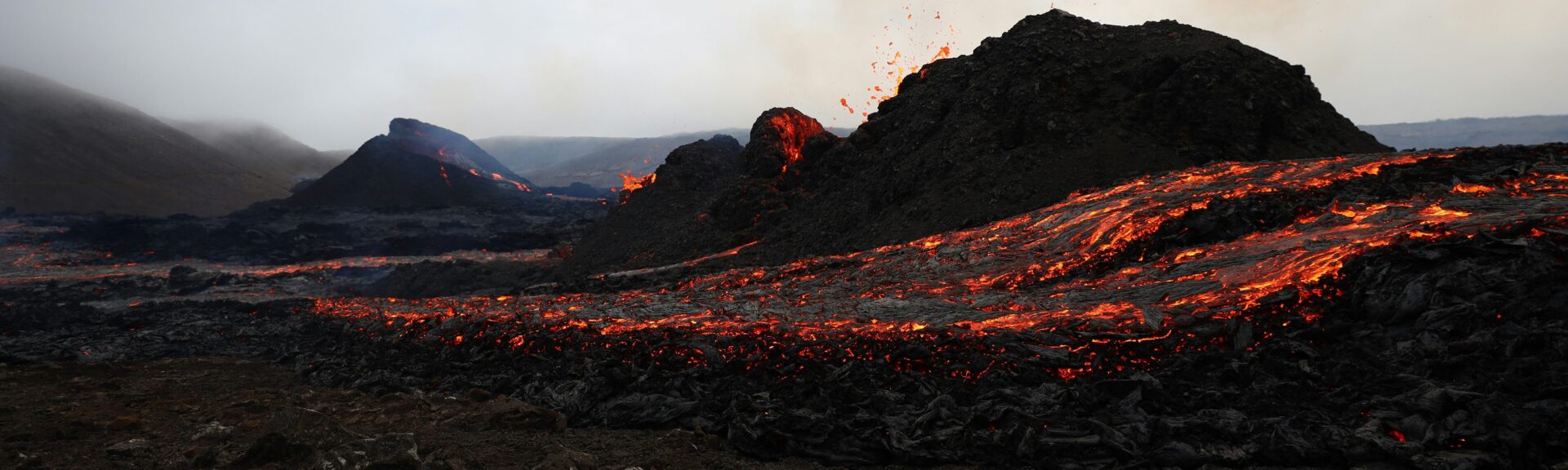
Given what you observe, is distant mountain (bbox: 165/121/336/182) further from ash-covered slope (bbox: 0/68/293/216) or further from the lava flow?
the lava flow

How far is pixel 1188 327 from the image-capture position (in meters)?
7.74

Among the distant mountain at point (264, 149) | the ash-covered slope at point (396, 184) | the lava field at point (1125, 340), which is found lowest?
the lava field at point (1125, 340)

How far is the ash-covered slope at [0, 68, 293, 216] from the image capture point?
54.3 metres

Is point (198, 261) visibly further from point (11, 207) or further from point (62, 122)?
point (62, 122)

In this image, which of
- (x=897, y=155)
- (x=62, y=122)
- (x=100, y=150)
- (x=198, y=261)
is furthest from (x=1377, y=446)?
(x=62, y=122)

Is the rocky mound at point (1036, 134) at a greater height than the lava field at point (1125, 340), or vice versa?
the rocky mound at point (1036, 134)

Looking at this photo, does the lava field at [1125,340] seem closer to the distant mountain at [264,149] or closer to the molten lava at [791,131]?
the molten lava at [791,131]

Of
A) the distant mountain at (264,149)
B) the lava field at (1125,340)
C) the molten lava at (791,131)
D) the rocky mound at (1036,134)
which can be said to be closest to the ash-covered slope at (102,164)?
the distant mountain at (264,149)

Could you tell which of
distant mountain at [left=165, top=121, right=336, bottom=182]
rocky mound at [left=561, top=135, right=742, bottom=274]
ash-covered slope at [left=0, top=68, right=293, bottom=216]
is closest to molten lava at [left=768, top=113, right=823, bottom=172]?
rocky mound at [left=561, top=135, right=742, bottom=274]

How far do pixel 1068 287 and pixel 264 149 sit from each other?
124855 millimetres

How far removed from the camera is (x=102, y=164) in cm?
6350

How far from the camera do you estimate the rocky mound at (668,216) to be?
2245cm

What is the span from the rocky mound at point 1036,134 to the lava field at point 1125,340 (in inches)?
102

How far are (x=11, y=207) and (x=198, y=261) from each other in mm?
28036
